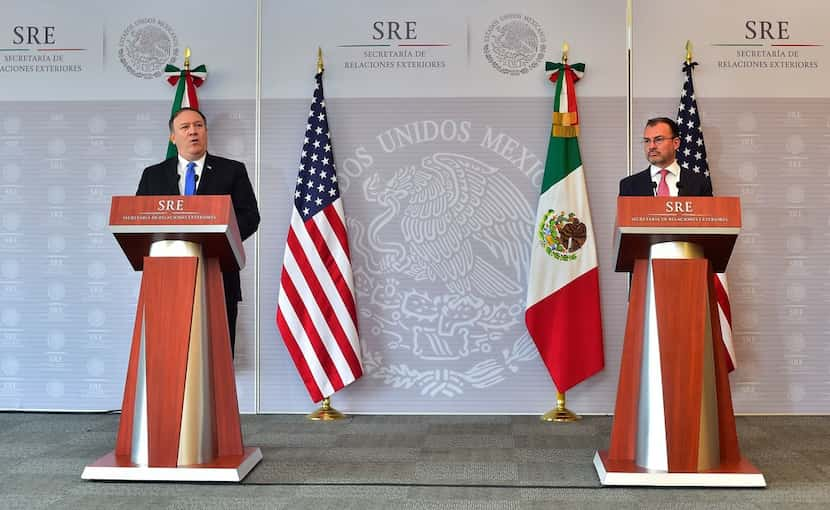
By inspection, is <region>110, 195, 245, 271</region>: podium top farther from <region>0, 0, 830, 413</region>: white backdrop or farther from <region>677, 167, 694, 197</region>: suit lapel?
<region>677, 167, 694, 197</region>: suit lapel

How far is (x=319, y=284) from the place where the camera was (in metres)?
5.20

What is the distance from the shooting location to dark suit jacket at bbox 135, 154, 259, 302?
13.3 ft

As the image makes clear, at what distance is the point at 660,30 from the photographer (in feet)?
17.4

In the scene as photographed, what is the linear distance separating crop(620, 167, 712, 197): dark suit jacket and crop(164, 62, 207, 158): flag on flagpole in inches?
111

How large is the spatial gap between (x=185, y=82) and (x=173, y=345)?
2.54 meters

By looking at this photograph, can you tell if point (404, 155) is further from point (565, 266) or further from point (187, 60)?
point (187, 60)

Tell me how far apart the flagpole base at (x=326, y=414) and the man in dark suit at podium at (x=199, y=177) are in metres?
1.17

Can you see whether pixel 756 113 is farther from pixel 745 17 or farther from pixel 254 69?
pixel 254 69

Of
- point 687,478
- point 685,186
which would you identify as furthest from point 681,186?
point 687,478

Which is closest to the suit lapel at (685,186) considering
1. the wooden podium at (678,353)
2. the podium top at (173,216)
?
the wooden podium at (678,353)

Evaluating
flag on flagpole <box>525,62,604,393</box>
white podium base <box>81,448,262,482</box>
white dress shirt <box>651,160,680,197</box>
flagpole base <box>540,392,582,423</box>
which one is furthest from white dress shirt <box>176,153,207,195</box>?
flagpole base <box>540,392,582,423</box>

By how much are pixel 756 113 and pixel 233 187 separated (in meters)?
3.37

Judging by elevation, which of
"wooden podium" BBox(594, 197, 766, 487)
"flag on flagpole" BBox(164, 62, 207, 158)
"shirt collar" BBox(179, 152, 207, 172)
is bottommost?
"wooden podium" BBox(594, 197, 766, 487)

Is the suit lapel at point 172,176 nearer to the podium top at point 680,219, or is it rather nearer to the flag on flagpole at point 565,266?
the podium top at point 680,219
